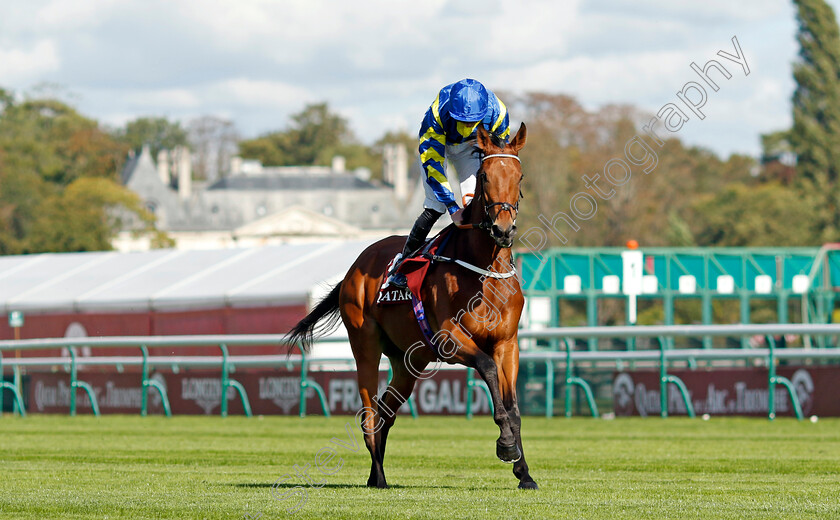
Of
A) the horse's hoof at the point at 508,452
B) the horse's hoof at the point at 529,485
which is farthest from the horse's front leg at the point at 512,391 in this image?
the horse's hoof at the point at 508,452

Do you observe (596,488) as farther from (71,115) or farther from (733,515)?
(71,115)

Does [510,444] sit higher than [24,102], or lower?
lower

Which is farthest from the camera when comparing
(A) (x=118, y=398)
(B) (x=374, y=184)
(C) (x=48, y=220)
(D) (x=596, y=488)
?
(B) (x=374, y=184)

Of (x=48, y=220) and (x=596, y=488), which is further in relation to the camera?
(x=48, y=220)

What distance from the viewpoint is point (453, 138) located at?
839cm

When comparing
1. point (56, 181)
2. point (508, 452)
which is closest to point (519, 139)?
point (508, 452)

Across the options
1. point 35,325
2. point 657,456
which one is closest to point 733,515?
point 657,456

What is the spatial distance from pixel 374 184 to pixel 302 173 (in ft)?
21.3

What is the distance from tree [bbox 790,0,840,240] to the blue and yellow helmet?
62921 mm

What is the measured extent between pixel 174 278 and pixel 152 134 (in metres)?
86.9

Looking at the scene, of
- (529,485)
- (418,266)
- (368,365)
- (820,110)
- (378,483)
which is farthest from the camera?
(820,110)

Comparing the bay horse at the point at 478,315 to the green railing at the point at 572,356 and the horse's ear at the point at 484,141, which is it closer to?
the horse's ear at the point at 484,141

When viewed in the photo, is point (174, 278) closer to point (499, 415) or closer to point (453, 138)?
point (453, 138)

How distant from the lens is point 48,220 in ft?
221
